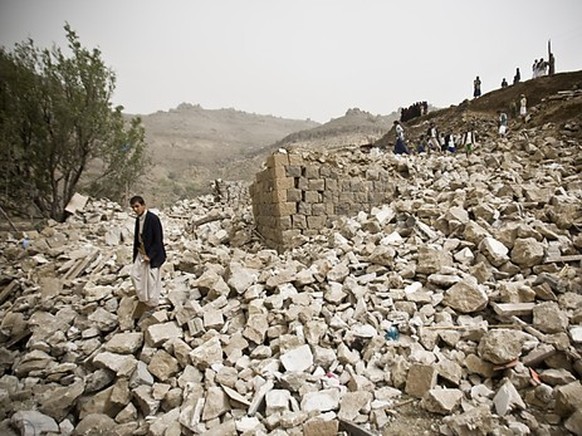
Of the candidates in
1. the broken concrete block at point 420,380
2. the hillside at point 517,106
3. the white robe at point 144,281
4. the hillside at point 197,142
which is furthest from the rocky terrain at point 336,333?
the hillside at point 197,142

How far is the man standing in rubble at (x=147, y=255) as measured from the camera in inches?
143

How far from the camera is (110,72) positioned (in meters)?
10.1

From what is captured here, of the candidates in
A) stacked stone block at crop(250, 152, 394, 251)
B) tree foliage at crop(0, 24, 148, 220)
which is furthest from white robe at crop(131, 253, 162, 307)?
tree foliage at crop(0, 24, 148, 220)

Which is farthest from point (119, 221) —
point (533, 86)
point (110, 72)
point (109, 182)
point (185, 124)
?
point (185, 124)

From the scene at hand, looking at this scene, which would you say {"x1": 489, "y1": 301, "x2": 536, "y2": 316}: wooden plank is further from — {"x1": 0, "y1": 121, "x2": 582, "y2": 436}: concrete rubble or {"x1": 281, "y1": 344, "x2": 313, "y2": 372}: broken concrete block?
{"x1": 281, "y1": 344, "x2": 313, "y2": 372}: broken concrete block

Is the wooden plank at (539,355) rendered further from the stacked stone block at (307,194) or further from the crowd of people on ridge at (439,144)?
the crowd of people on ridge at (439,144)

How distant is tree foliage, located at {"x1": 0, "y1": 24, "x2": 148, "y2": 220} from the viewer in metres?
8.73

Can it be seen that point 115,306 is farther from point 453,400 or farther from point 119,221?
point 119,221

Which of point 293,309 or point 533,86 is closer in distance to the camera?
point 293,309

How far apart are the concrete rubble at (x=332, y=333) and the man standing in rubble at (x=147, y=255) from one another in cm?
27

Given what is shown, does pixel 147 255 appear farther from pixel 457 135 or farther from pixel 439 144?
pixel 457 135

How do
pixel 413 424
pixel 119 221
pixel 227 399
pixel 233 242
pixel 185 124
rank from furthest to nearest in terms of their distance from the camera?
pixel 185 124
pixel 119 221
pixel 233 242
pixel 227 399
pixel 413 424

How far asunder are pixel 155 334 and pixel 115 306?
1332 mm

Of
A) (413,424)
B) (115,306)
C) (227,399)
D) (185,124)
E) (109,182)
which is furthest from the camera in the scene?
(185,124)
